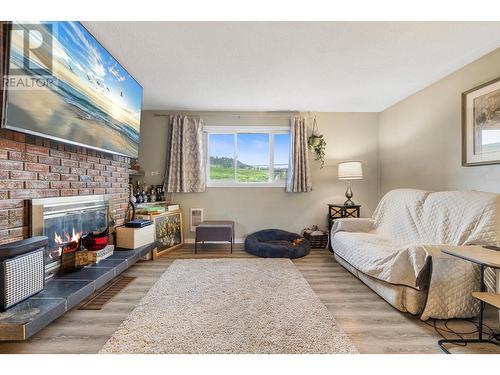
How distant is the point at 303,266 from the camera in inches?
118

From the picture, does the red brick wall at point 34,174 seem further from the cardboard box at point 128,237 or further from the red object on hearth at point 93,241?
the cardboard box at point 128,237

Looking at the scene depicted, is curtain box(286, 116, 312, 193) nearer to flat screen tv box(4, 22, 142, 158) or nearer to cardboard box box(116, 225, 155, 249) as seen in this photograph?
cardboard box box(116, 225, 155, 249)

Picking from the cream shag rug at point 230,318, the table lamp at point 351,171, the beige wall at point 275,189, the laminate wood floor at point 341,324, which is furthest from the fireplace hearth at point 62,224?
the table lamp at point 351,171

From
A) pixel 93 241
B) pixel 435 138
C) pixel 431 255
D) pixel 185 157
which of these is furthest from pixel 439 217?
pixel 185 157

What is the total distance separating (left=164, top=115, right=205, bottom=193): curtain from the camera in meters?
3.93

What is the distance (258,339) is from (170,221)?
2.60m

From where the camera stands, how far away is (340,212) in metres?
3.82

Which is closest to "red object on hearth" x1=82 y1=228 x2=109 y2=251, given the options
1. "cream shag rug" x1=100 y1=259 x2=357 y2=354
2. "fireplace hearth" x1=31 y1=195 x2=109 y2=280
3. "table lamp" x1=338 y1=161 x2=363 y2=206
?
"fireplace hearth" x1=31 y1=195 x2=109 y2=280

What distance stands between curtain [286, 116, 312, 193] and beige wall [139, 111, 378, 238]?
19cm

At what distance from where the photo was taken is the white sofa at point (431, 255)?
1750 millimetres

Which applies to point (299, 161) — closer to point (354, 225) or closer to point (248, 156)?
point (248, 156)

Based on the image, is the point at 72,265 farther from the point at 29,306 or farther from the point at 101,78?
the point at 101,78

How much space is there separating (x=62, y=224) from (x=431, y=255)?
3044mm
